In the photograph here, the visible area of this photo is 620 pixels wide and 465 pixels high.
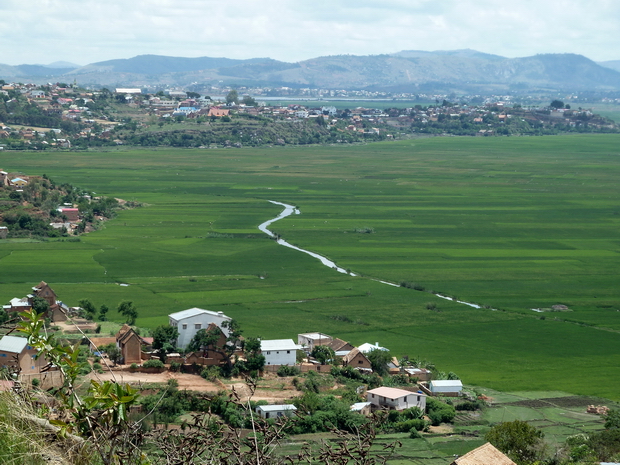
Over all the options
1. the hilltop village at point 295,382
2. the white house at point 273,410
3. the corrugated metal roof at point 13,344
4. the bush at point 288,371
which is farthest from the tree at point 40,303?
the white house at point 273,410

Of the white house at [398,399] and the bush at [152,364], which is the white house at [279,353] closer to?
the bush at [152,364]

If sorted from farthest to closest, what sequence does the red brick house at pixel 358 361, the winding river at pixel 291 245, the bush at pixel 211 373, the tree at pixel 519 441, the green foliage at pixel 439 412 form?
the winding river at pixel 291 245 → the red brick house at pixel 358 361 → the bush at pixel 211 373 → the green foliage at pixel 439 412 → the tree at pixel 519 441

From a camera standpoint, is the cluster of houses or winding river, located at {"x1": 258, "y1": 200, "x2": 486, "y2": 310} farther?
winding river, located at {"x1": 258, "y1": 200, "x2": 486, "y2": 310}

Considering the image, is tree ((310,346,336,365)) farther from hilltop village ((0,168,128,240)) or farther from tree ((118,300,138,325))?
hilltop village ((0,168,128,240))

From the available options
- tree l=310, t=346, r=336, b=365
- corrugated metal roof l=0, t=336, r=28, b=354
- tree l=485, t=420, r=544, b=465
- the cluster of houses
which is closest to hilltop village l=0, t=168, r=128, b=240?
the cluster of houses

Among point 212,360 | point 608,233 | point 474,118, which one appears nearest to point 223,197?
point 608,233
